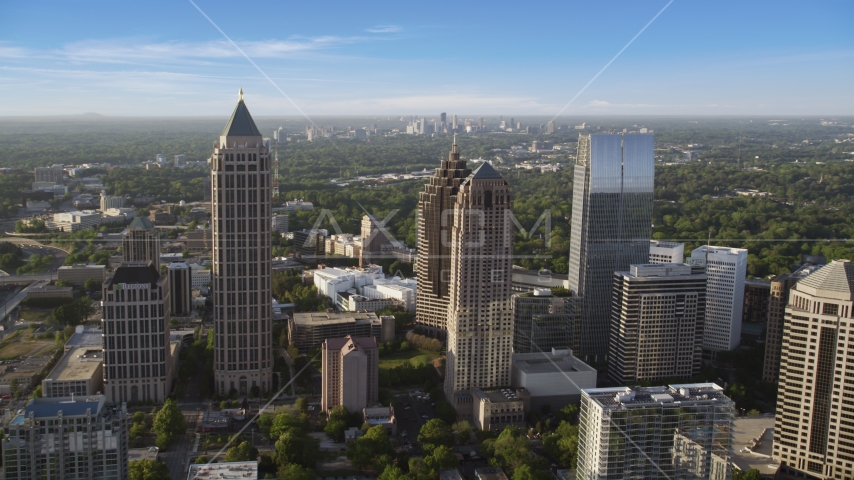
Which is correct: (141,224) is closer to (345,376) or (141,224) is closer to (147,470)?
(345,376)

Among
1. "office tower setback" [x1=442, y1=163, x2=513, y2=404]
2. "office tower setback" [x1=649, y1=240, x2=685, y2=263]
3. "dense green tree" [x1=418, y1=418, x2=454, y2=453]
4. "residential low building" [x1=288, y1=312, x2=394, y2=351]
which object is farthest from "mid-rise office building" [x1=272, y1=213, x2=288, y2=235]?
"dense green tree" [x1=418, y1=418, x2=454, y2=453]

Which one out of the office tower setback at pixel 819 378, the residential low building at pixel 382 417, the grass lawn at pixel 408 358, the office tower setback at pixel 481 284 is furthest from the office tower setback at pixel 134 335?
the office tower setback at pixel 819 378

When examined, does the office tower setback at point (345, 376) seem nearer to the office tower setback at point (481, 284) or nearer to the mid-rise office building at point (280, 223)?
the office tower setback at point (481, 284)

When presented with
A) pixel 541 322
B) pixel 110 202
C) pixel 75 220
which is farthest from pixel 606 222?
pixel 110 202

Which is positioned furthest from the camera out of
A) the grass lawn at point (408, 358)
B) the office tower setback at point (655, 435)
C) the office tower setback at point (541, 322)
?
the grass lawn at point (408, 358)

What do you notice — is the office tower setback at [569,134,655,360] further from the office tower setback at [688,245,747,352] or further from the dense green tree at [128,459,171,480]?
the dense green tree at [128,459,171,480]

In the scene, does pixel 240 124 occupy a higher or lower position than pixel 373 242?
higher

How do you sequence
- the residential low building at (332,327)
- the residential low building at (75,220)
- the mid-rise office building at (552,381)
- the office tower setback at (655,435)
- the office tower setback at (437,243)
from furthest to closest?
the residential low building at (75,220), the office tower setback at (437,243), the residential low building at (332,327), the mid-rise office building at (552,381), the office tower setback at (655,435)
